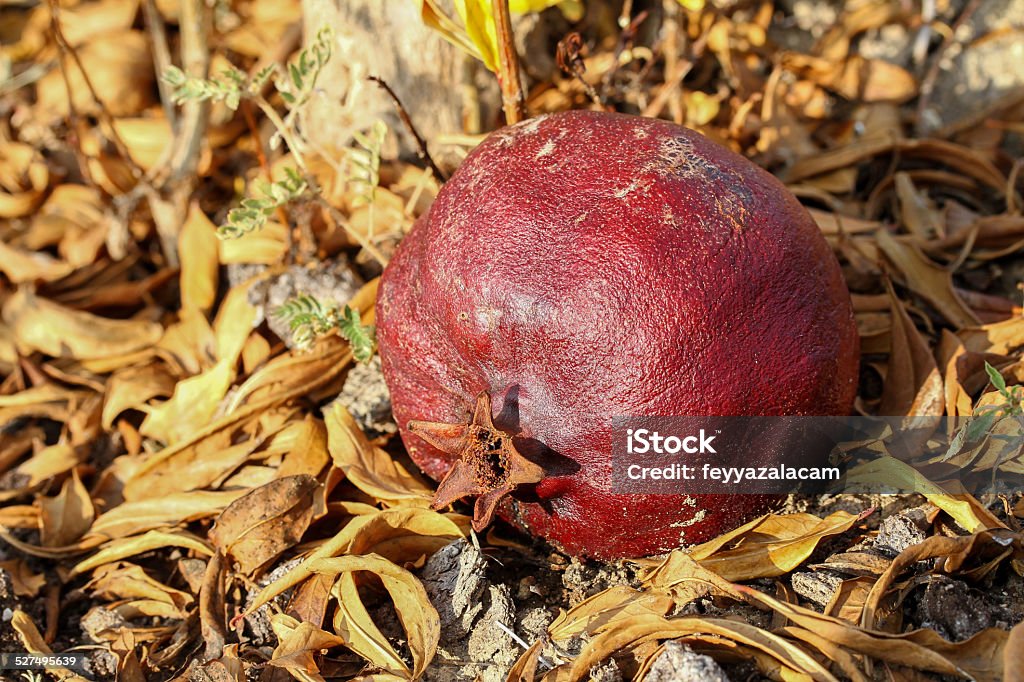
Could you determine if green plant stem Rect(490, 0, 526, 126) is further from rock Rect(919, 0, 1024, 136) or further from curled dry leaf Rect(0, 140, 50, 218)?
curled dry leaf Rect(0, 140, 50, 218)

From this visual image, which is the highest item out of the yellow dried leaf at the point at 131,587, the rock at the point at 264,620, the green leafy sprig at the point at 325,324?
the green leafy sprig at the point at 325,324

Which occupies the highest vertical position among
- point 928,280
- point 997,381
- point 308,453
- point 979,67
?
point 979,67

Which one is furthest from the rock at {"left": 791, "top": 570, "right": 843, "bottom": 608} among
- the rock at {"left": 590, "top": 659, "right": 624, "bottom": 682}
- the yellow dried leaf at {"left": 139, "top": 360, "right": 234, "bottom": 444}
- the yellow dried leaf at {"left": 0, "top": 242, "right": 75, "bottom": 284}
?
the yellow dried leaf at {"left": 0, "top": 242, "right": 75, "bottom": 284}

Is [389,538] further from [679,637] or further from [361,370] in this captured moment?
[679,637]

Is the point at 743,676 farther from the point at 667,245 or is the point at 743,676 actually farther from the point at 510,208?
the point at 510,208

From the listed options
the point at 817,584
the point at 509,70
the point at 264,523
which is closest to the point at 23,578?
the point at 264,523

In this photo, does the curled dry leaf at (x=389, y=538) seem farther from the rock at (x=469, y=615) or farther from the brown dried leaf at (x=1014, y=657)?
the brown dried leaf at (x=1014, y=657)

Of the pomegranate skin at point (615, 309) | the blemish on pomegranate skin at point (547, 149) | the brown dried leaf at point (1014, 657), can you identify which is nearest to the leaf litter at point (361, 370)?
the brown dried leaf at point (1014, 657)
